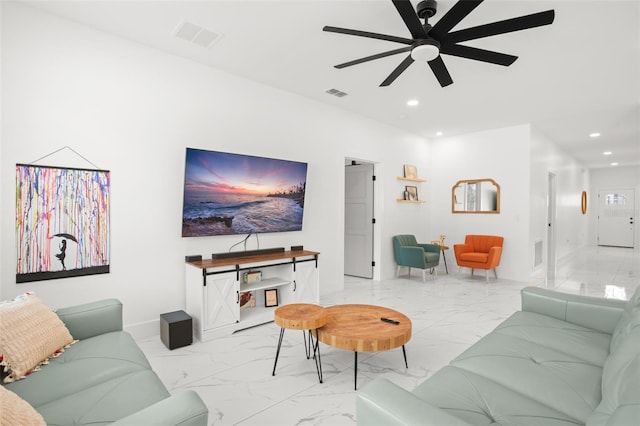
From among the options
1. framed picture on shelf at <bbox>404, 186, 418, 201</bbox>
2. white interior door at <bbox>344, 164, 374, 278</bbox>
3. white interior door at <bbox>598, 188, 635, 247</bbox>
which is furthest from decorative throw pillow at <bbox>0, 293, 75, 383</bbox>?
white interior door at <bbox>598, 188, 635, 247</bbox>

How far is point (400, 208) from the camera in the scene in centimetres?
Answer: 655

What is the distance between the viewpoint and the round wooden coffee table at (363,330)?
2.24 metres

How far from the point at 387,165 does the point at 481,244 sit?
2410 mm

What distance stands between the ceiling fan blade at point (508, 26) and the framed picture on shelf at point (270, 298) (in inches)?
126

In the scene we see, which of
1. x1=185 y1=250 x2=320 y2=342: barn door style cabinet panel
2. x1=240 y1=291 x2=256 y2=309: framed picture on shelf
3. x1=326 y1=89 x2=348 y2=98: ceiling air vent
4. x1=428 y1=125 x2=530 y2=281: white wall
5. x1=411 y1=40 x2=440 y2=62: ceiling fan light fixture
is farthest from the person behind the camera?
x1=428 y1=125 x2=530 y2=281: white wall

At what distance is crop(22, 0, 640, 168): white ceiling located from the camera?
2732mm

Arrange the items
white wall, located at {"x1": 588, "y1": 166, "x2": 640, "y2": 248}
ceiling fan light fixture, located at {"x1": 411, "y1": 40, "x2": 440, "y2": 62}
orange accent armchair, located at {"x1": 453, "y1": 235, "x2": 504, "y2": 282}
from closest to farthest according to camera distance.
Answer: ceiling fan light fixture, located at {"x1": 411, "y1": 40, "x2": 440, "y2": 62}, orange accent armchair, located at {"x1": 453, "y1": 235, "x2": 504, "y2": 282}, white wall, located at {"x1": 588, "y1": 166, "x2": 640, "y2": 248}

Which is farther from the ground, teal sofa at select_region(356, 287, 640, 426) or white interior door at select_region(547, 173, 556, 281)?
white interior door at select_region(547, 173, 556, 281)

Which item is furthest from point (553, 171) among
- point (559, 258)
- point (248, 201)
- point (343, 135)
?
point (248, 201)

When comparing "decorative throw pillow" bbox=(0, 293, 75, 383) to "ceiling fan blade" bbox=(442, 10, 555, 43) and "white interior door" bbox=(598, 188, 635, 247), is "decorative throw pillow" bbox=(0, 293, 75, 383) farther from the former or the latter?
"white interior door" bbox=(598, 188, 635, 247)

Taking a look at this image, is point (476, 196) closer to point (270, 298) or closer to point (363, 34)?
point (270, 298)

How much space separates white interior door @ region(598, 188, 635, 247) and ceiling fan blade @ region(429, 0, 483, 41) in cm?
1306

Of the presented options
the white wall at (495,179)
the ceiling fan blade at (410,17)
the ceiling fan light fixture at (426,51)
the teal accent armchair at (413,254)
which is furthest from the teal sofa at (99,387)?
the white wall at (495,179)

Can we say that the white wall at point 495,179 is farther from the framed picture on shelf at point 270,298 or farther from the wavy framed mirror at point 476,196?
the framed picture on shelf at point 270,298
